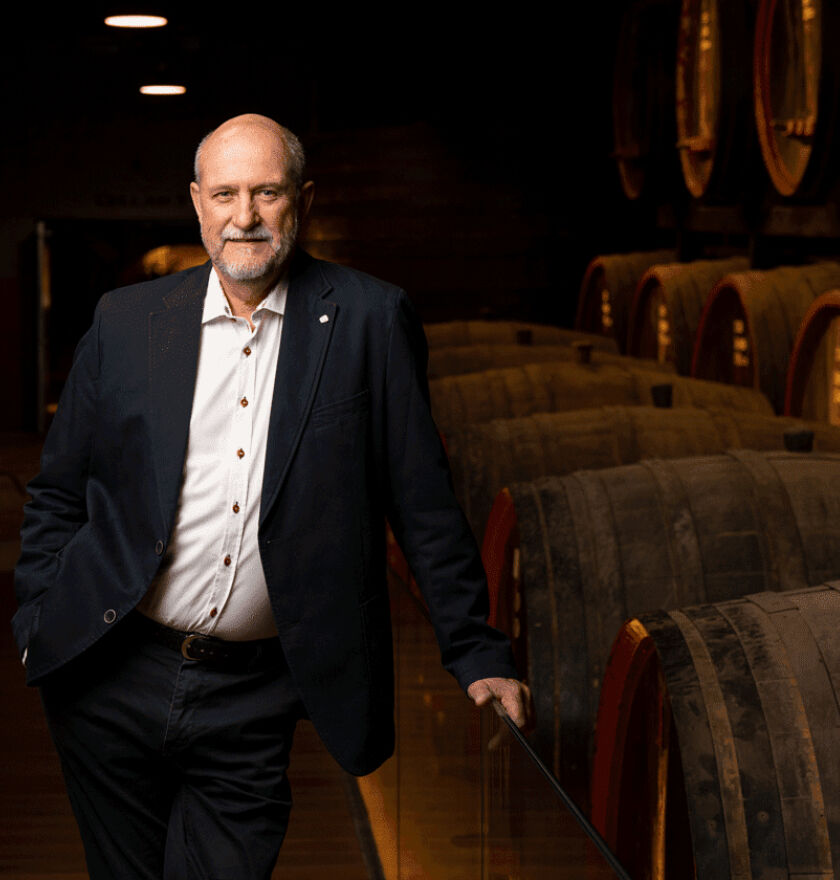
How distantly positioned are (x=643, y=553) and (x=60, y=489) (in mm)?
1353

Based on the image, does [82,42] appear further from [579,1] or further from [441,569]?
[441,569]

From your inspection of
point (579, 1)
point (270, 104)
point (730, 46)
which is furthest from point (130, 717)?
point (270, 104)

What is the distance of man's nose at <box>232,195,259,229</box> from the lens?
5.64ft

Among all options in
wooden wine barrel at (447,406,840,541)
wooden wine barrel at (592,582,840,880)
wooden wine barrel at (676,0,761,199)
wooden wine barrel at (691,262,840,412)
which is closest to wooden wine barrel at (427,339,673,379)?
wooden wine barrel at (676,0,761,199)

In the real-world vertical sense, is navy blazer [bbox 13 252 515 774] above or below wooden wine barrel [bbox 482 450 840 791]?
above

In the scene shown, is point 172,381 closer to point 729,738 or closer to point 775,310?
point 729,738

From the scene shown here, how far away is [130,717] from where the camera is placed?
71.7 inches

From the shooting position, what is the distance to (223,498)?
177 cm

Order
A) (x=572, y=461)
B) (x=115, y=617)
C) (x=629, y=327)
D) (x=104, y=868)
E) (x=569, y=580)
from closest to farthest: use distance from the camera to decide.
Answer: (x=115, y=617)
(x=104, y=868)
(x=569, y=580)
(x=572, y=461)
(x=629, y=327)

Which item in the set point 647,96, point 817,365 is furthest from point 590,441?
point 647,96

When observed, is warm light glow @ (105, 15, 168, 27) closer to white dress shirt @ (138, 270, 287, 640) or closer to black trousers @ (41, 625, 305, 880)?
white dress shirt @ (138, 270, 287, 640)

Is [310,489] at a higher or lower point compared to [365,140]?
lower

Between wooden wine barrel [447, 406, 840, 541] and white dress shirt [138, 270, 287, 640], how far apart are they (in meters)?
2.03

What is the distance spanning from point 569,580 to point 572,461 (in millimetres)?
949
